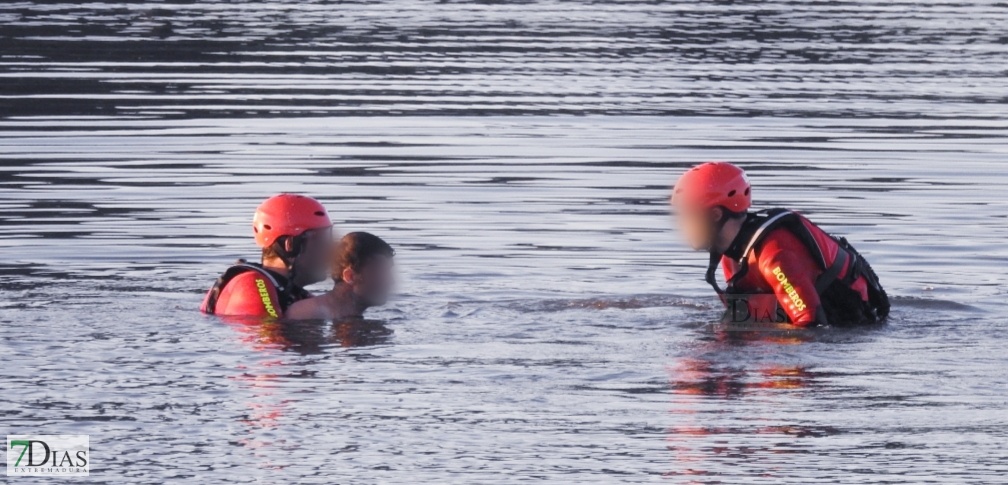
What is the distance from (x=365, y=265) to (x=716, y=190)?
6.77 ft

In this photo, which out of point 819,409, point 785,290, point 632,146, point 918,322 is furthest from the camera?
point 632,146

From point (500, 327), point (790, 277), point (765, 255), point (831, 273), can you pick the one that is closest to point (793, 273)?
point (790, 277)

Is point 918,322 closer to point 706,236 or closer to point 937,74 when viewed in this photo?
point 706,236

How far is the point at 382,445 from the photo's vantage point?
27.3 feet

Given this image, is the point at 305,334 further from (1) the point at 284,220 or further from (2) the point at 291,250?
(1) the point at 284,220

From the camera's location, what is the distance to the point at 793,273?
410 inches

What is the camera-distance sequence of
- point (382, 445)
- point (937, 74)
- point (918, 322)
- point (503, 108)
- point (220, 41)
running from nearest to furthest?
point (382, 445) → point (918, 322) → point (503, 108) → point (937, 74) → point (220, 41)

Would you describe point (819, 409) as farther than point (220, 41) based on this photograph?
No

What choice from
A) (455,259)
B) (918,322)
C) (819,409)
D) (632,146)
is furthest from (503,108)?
(819,409)

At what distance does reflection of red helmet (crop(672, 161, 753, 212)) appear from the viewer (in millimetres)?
10594

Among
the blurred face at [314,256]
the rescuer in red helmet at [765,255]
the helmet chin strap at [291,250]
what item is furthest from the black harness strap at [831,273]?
the helmet chin strap at [291,250]

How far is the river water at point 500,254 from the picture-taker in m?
8.41

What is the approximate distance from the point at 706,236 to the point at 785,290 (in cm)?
54

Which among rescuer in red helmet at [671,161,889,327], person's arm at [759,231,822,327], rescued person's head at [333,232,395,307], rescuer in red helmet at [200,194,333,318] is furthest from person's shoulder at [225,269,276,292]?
person's arm at [759,231,822,327]
